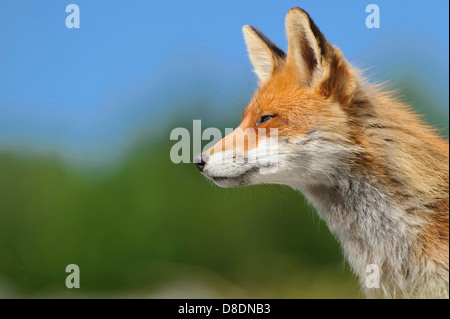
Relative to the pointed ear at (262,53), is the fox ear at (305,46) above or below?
below

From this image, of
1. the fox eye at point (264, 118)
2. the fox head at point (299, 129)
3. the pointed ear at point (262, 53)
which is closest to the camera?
the fox head at point (299, 129)

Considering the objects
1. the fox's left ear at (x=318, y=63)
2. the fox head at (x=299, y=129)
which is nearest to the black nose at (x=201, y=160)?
the fox head at (x=299, y=129)

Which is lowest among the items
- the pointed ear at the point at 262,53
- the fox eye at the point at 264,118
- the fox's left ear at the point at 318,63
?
the fox eye at the point at 264,118

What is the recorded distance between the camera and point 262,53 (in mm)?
4875

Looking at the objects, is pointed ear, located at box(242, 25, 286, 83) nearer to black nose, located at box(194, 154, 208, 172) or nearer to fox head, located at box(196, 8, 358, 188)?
fox head, located at box(196, 8, 358, 188)

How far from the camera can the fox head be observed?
13.2ft

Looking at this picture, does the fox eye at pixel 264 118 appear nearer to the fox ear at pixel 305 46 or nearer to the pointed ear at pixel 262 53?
the fox ear at pixel 305 46

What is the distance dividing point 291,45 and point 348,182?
1.36 metres

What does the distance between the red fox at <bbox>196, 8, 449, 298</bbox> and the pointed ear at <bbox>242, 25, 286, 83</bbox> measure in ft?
1.21

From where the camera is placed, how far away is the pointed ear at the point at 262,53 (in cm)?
471

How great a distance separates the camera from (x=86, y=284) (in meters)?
11.2

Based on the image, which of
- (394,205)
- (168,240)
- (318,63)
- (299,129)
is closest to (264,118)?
(299,129)
